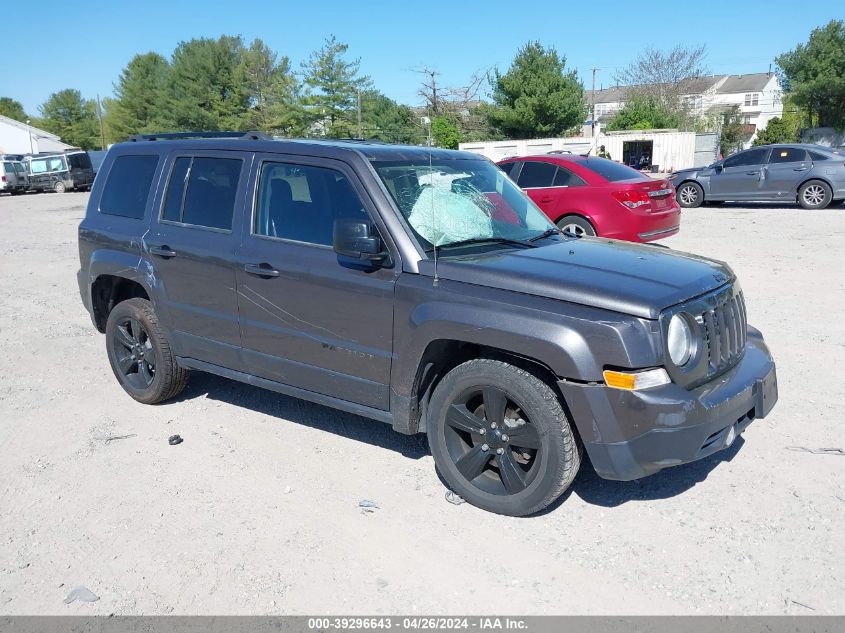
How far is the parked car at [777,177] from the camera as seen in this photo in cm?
1652

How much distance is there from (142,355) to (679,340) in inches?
156

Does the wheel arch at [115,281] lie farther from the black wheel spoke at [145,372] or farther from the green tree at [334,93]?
the green tree at [334,93]

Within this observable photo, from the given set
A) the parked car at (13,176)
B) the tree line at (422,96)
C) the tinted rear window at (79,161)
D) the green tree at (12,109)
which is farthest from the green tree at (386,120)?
the green tree at (12,109)

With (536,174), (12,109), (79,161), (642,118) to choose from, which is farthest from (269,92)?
(12,109)

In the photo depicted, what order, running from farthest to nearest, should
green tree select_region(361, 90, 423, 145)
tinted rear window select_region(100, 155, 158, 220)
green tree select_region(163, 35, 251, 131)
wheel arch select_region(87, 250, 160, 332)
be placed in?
1. green tree select_region(163, 35, 251, 131)
2. green tree select_region(361, 90, 423, 145)
3. tinted rear window select_region(100, 155, 158, 220)
4. wheel arch select_region(87, 250, 160, 332)

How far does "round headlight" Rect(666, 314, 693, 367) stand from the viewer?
3.36 meters

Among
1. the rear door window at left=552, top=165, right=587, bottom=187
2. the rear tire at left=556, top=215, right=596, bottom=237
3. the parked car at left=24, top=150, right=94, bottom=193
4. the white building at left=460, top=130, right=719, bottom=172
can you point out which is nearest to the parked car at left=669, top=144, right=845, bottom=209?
the rear door window at left=552, top=165, right=587, bottom=187

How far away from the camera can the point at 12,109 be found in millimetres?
116875

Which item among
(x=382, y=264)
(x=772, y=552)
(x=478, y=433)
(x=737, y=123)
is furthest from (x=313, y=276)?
(x=737, y=123)

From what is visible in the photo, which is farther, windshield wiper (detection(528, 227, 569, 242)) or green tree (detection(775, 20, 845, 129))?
green tree (detection(775, 20, 845, 129))

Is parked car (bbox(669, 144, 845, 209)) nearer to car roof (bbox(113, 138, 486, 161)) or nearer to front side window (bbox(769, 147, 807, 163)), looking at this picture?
front side window (bbox(769, 147, 807, 163))

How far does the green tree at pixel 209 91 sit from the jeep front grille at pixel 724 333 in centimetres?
6267

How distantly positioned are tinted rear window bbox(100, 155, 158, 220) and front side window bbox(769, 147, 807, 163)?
52.1 ft

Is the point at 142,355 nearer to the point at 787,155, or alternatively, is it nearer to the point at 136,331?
the point at 136,331
